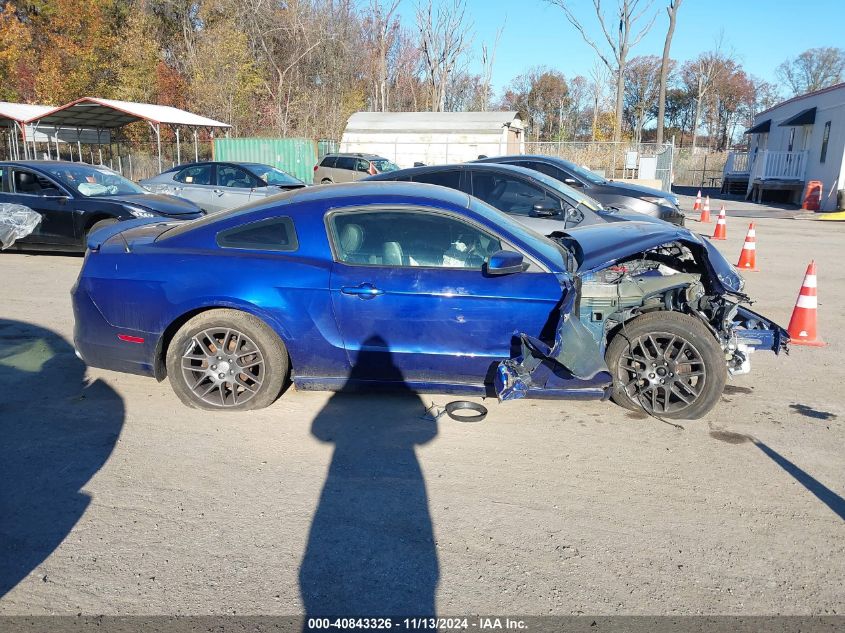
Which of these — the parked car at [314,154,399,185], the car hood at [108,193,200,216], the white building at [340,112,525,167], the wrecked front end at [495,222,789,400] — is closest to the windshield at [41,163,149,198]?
the car hood at [108,193,200,216]

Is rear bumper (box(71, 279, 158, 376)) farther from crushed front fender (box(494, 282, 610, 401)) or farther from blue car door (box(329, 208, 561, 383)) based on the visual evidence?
crushed front fender (box(494, 282, 610, 401))

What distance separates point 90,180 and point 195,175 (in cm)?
306

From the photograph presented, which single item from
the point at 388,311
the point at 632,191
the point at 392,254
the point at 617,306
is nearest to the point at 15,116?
the point at 632,191

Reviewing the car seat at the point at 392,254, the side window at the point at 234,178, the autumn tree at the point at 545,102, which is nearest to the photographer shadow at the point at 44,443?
the car seat at the point at 392,254

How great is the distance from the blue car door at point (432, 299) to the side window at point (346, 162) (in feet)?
65.7

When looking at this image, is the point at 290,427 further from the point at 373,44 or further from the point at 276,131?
the point at 373,44

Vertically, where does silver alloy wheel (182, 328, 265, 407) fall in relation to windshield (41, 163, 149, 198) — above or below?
below

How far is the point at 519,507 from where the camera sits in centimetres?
343

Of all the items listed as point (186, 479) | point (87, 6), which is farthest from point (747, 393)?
point (87, 6)

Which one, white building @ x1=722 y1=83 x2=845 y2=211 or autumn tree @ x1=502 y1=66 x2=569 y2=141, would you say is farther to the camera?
autumn tree @ x1=502 y1=66 x2=569 y2=141

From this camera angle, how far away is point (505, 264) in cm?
419

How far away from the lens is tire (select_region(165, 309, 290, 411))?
442 centimetres

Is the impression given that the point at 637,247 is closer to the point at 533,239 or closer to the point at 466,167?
the point at 533,239

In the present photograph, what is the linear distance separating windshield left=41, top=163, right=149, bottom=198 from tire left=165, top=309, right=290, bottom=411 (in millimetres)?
6967
